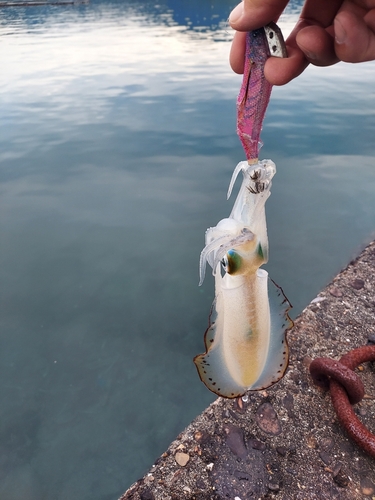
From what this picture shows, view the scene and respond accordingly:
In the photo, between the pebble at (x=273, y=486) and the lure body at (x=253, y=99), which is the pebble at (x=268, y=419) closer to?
the pebble at (x=273, y=486)

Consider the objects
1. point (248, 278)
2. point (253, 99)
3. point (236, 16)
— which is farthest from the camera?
point (248, 278)

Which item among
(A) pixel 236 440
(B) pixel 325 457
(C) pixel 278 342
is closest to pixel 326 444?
(B) pixel 325 457

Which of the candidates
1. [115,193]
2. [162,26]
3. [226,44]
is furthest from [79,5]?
[115,193]

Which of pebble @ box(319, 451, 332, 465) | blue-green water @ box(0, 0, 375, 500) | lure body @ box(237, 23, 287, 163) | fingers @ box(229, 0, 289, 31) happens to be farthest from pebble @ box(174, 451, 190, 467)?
fingers @ box(229, 0, 289, 31)

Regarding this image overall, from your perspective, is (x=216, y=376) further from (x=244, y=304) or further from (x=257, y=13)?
(x=257, y=13)

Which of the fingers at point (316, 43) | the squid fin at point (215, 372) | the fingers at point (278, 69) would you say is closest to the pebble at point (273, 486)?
the squid fin at point (215, 372)

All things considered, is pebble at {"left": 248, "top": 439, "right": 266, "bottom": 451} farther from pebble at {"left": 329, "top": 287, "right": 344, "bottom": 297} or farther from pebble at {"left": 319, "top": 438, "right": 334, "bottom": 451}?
pebble at {"left": 329, "top": 287, "right": 344, "bottom": 297}
